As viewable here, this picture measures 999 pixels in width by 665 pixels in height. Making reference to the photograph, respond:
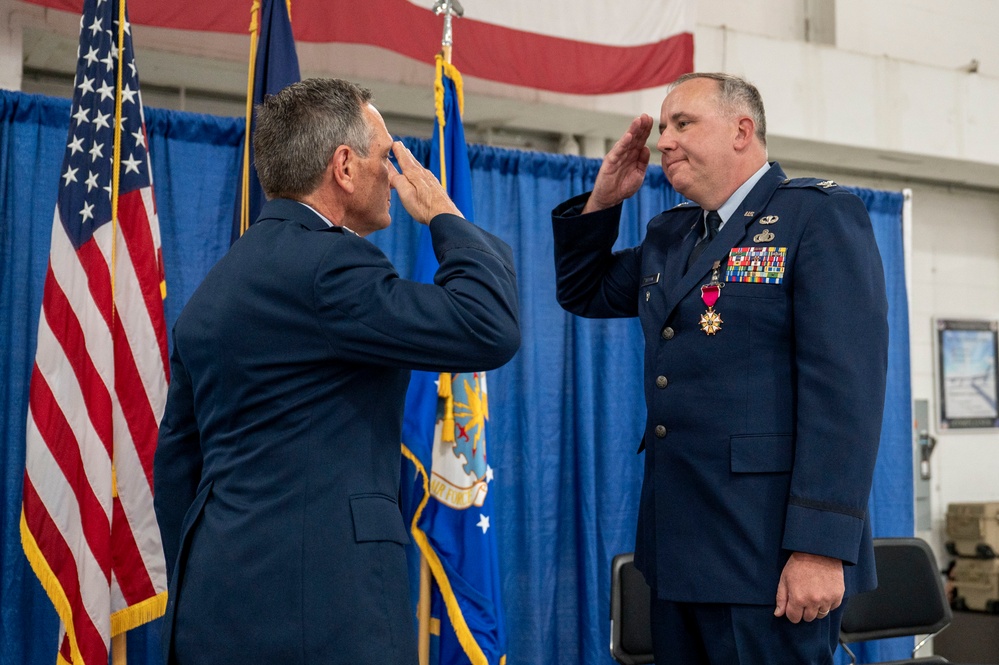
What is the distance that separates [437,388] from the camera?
119 inches

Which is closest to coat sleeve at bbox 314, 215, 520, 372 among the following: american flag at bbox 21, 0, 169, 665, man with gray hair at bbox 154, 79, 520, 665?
man with gray hair at bbox 154, 79, 520, 665

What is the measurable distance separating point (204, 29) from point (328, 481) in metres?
2.51

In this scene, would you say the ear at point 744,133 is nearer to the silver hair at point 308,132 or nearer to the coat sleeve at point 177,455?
the silver hair at point 308,132

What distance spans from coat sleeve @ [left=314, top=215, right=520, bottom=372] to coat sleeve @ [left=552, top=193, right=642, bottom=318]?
683 millimetres

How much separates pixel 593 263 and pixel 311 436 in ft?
2.95

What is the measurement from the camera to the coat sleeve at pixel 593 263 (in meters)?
1.99

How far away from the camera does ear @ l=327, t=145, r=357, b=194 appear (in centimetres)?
142

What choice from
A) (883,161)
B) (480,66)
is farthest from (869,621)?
(883,161)

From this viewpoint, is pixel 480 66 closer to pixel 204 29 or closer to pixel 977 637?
pixel 204 29

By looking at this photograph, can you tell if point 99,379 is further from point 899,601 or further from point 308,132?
point 899,601

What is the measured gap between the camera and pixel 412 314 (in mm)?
1284

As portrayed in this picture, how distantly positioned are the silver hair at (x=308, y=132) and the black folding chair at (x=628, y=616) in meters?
1.49

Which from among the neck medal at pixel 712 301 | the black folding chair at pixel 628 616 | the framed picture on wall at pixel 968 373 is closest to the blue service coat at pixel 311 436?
the neck medal at pixel 712 301

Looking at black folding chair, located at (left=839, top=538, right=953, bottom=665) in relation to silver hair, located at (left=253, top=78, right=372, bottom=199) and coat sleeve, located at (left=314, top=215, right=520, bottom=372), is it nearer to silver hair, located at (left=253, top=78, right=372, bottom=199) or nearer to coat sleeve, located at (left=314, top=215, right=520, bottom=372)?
coat sleeve, located at (left=314, top=215, right=520, bottom=372)
